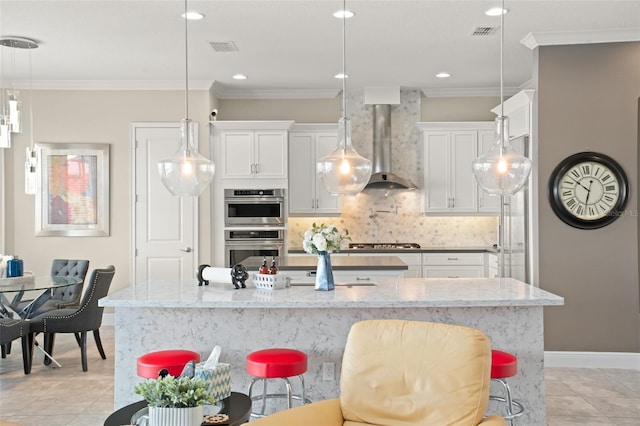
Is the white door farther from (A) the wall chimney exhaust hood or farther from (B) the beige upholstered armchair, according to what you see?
(B) the beige upholstered armchair

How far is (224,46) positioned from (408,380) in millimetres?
3999

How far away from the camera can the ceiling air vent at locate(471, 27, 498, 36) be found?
16.8ft

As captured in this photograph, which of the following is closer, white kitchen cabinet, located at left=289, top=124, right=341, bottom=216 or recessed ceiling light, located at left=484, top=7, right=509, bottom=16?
recessed ceiling light, located at left=484, top=7, right=509, bottom=16

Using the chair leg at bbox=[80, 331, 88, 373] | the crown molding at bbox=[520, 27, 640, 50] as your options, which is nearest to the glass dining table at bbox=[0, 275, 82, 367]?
the chair leg at bbox=[80, 331, 88, 373]

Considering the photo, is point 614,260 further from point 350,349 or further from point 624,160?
point 350,349

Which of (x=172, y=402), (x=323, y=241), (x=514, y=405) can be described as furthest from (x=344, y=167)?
(x=172, y=402)

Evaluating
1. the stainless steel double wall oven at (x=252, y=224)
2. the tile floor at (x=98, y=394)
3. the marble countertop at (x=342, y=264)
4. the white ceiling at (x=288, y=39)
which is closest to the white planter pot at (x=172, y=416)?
the tile floor at (x=98, y=394)

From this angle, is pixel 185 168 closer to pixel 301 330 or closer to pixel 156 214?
pixel 301 330

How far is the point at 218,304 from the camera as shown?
3420 millimetres

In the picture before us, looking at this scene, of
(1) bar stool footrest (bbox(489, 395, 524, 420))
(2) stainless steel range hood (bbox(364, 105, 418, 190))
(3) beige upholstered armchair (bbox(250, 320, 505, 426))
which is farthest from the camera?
(2) stainless steel range hood (bbox(364, 105, 418, 190))

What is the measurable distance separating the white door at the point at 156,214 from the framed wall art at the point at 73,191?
1.29 ft

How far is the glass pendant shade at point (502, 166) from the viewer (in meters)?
3.52

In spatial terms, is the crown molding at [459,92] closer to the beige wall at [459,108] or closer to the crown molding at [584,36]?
the beige wall at [459,108]

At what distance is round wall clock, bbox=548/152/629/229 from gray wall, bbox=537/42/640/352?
0.06 metres
